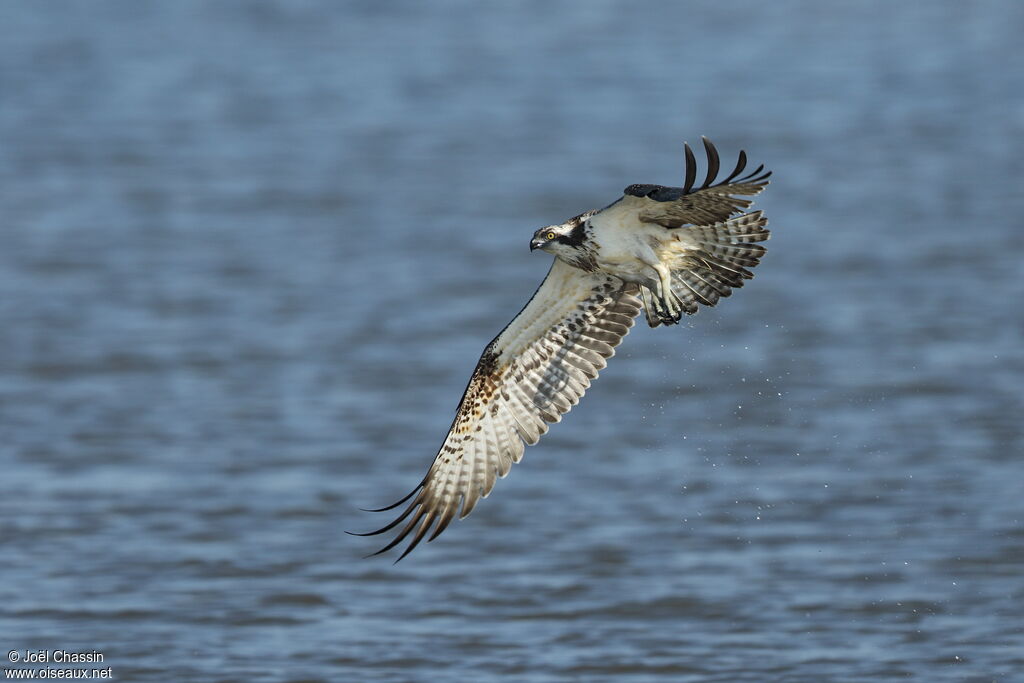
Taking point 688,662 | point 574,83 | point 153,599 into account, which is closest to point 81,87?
point 574,83

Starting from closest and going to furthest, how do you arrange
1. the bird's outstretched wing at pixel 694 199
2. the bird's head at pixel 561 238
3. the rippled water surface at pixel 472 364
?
the bird's outstretched wing at pixel 694 199, the bird's head at pixel 561 238, the rippled water surface at pixel 472 364

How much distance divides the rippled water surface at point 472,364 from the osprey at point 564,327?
1.04m

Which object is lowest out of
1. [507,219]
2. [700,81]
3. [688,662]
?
[688,662]

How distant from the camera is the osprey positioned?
321 inches

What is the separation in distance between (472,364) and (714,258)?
5.66 m

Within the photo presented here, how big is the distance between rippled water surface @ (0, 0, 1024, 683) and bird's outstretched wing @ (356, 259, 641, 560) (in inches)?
40.1

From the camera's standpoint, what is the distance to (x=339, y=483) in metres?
11.6

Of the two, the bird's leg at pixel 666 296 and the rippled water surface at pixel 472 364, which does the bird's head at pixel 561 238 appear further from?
the rippled water surface at pixel 472 364

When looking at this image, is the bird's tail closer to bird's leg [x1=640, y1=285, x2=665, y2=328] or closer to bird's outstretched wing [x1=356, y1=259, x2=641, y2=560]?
bird's leg [x1=640, y1=285, x2=665, y2=328]

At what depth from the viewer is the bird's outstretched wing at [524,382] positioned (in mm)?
8711

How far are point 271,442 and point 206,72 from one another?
13730 mm

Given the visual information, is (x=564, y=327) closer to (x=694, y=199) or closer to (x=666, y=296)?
(x=666, y=296)

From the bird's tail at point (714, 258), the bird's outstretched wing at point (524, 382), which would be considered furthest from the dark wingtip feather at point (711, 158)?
the bird's outstretched wing at point (524, 382)

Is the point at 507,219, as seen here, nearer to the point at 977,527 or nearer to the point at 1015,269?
the point at 1015,269
